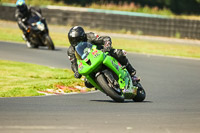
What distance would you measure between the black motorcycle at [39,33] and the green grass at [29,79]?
13.3 ft

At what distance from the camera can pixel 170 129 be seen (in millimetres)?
6309

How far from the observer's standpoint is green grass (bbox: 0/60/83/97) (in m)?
11.0

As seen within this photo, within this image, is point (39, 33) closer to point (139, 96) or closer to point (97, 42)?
point (97, 42)

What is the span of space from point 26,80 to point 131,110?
5.12 metres

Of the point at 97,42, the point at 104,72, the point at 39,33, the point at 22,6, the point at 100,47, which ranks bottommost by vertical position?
the point at 39,33

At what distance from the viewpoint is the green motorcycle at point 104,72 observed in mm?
8922

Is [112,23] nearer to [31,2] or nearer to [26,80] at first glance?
[31,2]

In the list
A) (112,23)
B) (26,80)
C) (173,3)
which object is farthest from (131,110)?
(173,3)

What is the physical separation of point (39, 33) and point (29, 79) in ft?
25.3

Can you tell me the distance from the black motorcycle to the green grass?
4054 millimetres

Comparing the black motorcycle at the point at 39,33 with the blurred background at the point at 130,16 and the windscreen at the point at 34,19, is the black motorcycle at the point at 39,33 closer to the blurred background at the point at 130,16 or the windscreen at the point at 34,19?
the windscreen at the point at 34,19

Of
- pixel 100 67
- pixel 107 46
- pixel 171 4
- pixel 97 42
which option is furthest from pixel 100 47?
pixel 171 4

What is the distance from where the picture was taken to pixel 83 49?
366 inches

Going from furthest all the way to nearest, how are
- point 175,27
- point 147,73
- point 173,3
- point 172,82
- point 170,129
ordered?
point 173,3, point 175,27, point 147,73, point 172,82, point 170,129
